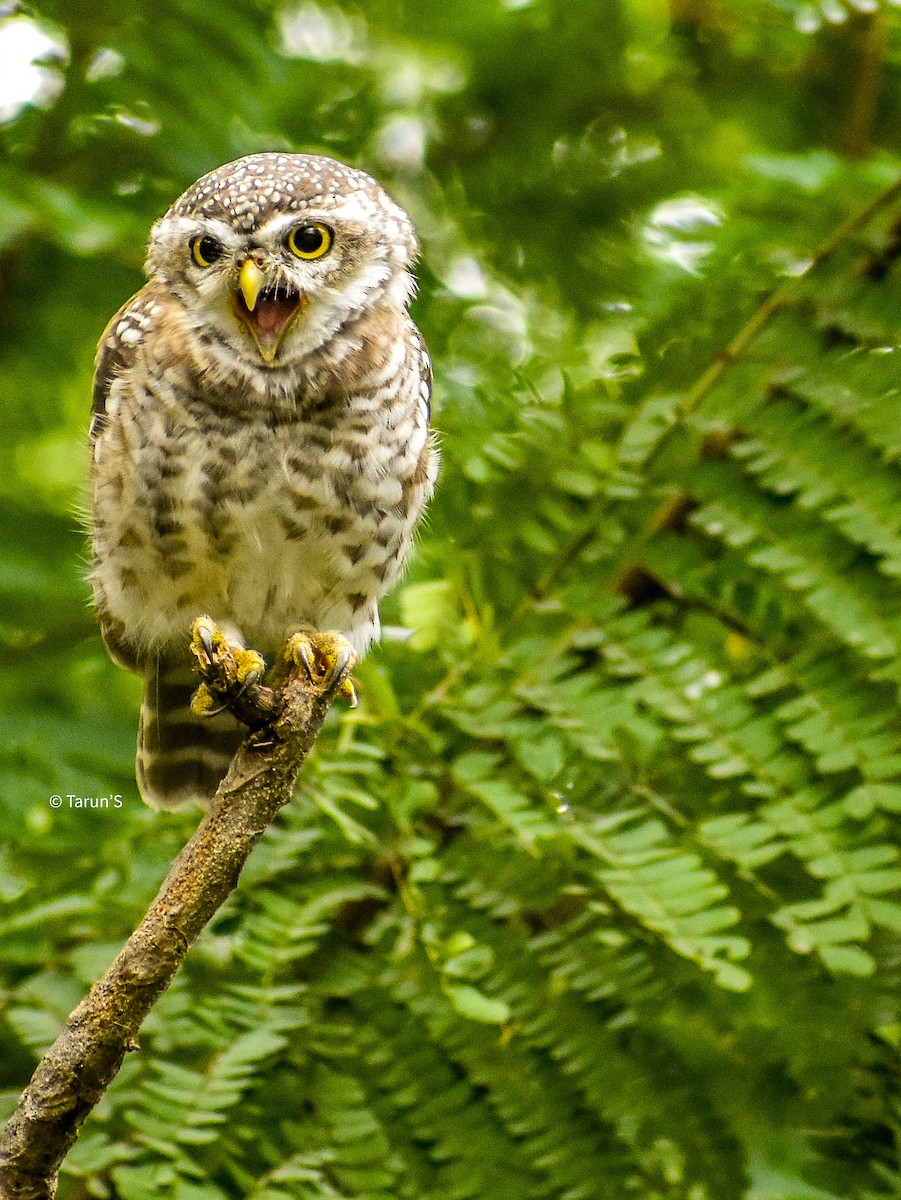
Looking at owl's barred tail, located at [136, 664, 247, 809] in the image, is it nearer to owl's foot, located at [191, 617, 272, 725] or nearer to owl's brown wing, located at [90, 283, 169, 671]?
owl's brown wing, located at [90, 283, 169, 671]

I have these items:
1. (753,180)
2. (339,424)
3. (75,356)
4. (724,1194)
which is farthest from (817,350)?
(75,356)

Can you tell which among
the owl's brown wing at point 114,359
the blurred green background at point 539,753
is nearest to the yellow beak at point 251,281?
the owl's brown wing at point 114,359

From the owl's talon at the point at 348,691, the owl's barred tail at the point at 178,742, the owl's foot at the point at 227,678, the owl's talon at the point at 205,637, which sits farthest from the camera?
the owl's barred tail at the point at 178,742

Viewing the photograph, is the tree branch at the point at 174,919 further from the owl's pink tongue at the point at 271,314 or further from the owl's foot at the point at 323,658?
the owl's pink tongue at the point at 271,314

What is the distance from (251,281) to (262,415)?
0.81 feet

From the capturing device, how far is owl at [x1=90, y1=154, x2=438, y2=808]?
7.78ft

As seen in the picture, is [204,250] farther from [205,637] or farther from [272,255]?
[205,637]

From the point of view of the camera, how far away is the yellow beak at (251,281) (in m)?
2.25

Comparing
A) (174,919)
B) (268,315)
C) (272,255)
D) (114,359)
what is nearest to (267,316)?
(268,315)

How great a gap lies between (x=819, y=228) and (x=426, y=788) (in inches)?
58.1

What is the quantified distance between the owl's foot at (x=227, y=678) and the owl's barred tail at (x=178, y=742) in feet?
2.16

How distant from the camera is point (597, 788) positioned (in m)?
2.44

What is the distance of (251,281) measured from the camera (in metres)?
2.25

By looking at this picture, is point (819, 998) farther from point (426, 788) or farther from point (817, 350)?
point (817, 350)
